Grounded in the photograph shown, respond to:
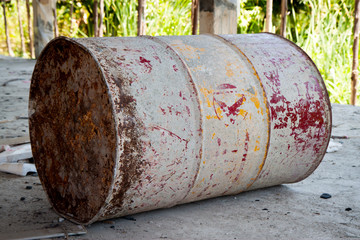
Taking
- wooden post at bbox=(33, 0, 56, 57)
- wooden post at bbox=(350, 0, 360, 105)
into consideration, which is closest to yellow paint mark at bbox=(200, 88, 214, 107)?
wooden post at bbox=(350, 0, 360, 105)

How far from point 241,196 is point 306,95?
0.72 meters

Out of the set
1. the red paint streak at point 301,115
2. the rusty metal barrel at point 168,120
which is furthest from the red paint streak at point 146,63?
the red paint streak at point 301,115

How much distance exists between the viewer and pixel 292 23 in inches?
435

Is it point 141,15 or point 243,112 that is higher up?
point 141,15

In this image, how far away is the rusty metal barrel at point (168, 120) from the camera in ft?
7.52

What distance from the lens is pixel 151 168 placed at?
91.1 inches

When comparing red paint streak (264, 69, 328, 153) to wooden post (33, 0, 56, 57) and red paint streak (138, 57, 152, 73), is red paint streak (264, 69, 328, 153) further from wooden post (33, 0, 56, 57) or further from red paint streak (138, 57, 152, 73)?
wooden post (33, 0, 56, 57)

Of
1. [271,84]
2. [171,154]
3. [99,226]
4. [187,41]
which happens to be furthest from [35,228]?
[271,84]

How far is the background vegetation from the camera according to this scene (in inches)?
372

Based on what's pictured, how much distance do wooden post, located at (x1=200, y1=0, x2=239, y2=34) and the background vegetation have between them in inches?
158

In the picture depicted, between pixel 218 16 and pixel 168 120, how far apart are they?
11.3 ft

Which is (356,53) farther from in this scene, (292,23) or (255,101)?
(292,23)

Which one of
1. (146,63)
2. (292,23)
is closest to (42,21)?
(292,23)

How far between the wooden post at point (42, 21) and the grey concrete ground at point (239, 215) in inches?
290
